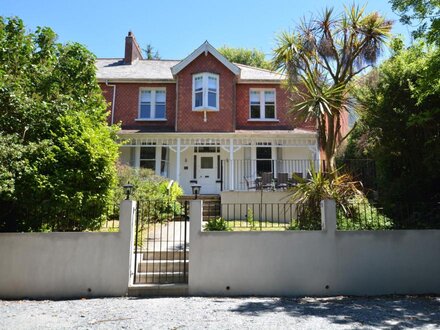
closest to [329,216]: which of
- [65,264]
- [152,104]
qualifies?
[65,264]

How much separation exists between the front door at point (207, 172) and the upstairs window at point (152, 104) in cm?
332

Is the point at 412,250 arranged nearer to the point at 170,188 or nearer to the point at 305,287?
the point at 305,287

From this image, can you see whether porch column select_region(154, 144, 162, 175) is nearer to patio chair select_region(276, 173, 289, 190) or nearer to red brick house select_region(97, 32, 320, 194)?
red brick house select_region(97, 32, 320, 194)

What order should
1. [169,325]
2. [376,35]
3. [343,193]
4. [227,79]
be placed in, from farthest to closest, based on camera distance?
[227,79] → [376,35] → [343,193] → [169,325]

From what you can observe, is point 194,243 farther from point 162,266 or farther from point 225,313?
point 225,313

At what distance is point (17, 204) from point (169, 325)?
489 centimetres

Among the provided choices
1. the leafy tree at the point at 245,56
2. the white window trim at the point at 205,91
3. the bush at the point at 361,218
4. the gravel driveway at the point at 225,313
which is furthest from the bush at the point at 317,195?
the leafy tree at the point at 245,56

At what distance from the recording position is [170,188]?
15.5 m

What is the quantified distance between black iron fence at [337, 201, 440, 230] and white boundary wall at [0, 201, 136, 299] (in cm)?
512

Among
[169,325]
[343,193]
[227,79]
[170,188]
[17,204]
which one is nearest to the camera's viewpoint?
[169,325]

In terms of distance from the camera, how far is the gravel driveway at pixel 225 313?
569cm

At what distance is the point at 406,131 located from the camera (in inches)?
369

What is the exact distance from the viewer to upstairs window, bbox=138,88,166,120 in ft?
65.8

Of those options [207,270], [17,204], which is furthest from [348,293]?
[17,204]
